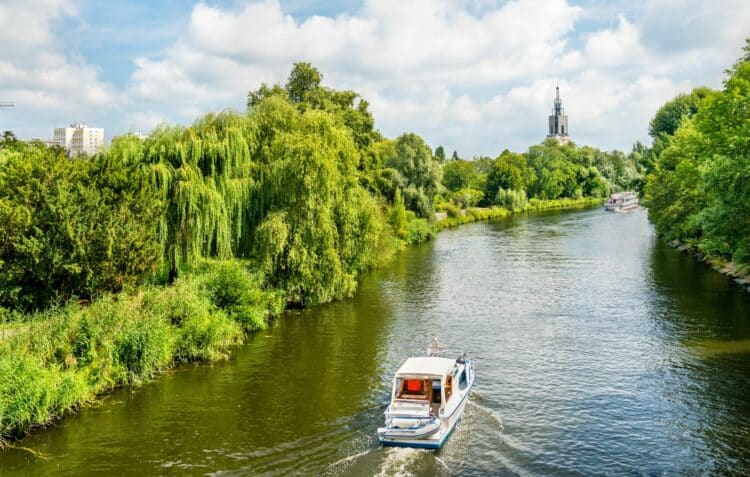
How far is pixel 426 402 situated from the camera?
1906 centimetres

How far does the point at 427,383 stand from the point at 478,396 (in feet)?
10.3

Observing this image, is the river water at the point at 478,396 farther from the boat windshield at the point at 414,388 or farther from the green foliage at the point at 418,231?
the green foliage at the point at 418,231

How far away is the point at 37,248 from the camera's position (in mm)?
23078

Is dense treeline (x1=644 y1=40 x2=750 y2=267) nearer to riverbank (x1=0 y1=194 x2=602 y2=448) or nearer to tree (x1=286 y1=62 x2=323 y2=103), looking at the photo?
riverbank (x1=0 y1=194 x2=602 y2=448)

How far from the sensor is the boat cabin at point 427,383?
19.3 m

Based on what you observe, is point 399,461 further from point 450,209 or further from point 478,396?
point 450,209

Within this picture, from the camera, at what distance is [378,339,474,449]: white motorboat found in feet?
58.3

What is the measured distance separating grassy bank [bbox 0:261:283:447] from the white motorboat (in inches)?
384

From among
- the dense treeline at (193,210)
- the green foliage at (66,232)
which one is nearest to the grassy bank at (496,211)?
the dense treeline at (193,210)

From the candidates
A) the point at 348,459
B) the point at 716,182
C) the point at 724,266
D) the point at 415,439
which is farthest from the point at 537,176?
the point at 348,459

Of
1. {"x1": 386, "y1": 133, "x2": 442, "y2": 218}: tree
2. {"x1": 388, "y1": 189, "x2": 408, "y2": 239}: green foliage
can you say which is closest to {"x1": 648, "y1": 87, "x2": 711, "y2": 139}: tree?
{"x1": 386, "y1": 133, "x2": 442, "y2": 218}: tree

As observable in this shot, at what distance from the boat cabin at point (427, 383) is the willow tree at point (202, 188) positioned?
15.5m

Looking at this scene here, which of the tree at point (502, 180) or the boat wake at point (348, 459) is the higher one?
the tree at point (502, 180)

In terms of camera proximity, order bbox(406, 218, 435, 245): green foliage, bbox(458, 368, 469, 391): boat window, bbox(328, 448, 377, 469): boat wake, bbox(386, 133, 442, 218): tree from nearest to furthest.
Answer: bbox(328, 448, 377, 469): boat wake < bbox(458, 368, 469, 391): boat window < bbox(406, 218, 435, 245): green foliage < bbox(386, 133, 442, 218): tree
